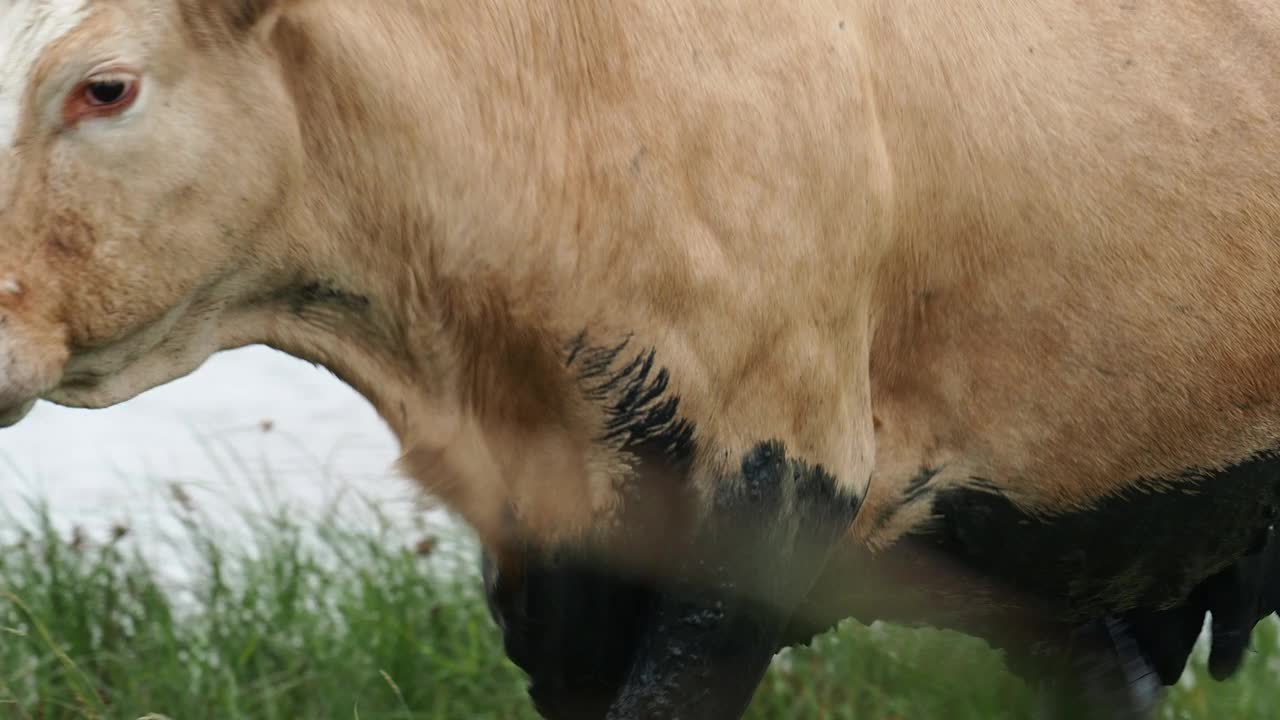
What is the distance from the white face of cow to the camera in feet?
6.65

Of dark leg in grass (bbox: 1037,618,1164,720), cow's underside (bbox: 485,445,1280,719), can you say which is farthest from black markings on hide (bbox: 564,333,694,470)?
dark leg in grass (bbox: 1037,618,1164,720)

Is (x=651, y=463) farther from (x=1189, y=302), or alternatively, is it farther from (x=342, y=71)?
(x=1189, y=302)

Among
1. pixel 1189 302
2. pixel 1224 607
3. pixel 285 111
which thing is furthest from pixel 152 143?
pixel 1224 607

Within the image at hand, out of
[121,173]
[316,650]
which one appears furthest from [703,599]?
[316,650]

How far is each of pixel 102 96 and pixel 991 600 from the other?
5.11ft

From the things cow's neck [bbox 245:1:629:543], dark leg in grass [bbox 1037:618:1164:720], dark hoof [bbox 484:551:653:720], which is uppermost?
cow's neck [bbox 245:1:629:543]

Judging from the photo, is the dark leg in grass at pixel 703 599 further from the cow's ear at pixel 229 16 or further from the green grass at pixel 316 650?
the green grass at pixel 316 650

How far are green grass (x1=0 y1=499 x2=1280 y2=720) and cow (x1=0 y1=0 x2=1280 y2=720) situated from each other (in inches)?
40.8

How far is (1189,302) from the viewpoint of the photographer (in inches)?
104

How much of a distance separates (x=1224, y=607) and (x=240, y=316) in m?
1.81

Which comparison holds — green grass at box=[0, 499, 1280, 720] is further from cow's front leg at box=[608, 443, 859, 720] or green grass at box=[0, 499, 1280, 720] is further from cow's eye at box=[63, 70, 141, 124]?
cow's eye at box=[63, 70, 141, 124]

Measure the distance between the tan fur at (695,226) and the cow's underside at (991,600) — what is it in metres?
0.08

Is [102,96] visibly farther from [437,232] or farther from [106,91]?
[437,232]

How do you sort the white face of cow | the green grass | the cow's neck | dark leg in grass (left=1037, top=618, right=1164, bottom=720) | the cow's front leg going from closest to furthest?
the white face of cow < the cow's neck < the cow's front leg < dark leg in grass (left=1037, top=618, right=1164, bottom=720) < the green grass
